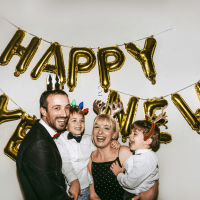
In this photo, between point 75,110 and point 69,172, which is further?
point 75,110

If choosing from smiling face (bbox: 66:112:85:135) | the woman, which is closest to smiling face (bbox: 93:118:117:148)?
the woman

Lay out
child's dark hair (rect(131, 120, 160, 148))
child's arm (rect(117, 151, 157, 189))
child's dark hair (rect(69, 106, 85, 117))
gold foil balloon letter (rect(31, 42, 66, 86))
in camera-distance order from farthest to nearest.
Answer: gold foil balloon letter (rect(31, 42, 66, 86))
child's dark hair (rect(69, 106, 85, 117))
child's dark hair (rect(131, 120, 160, 148))
child's arm (rect(117, 151, 157, 189))

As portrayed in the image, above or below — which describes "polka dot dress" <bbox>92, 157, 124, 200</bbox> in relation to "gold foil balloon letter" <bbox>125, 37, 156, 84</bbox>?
below

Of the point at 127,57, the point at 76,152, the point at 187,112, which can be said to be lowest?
the point at 76,152

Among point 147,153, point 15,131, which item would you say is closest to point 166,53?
point 147,153

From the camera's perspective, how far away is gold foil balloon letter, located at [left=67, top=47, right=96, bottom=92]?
2078 millimetres

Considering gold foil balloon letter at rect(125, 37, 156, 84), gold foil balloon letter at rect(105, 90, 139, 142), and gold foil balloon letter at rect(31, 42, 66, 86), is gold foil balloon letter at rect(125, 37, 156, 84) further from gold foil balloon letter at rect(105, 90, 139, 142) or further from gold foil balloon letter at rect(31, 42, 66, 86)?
gold foil balloon letter at rect(31, 42, 66, 86)

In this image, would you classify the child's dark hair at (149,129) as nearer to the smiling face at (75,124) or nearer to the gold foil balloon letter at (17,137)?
the smiling face at (75,124)

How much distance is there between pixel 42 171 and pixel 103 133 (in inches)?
22.9

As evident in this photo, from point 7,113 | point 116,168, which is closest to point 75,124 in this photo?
point 116,168

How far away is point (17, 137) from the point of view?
6.38 ft

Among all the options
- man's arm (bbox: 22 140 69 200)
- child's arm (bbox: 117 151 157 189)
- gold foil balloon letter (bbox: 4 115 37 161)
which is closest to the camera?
man's arm (bbox: 22 140 69 200)

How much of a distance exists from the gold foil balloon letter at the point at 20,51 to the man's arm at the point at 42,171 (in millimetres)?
943

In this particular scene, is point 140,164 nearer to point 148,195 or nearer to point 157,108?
point 148,195
